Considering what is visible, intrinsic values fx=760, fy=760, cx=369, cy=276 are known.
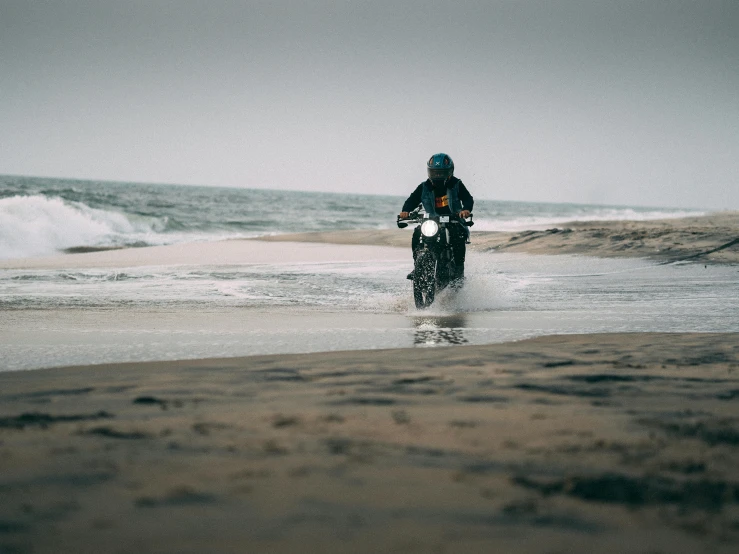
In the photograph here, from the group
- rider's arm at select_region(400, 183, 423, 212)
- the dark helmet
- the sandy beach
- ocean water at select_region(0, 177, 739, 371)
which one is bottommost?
ocean water at select_region(0, 177, 739, 371)

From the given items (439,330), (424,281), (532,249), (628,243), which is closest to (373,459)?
(439,330)

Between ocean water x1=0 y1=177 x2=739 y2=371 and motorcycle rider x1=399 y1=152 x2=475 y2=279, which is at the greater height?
motorcycle rider x1=399 y1=152 x2=475 y2=279

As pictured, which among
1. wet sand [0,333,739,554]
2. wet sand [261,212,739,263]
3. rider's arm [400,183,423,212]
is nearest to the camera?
wet sand [0,333,739,554]

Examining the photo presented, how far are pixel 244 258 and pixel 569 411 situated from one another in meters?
13.1

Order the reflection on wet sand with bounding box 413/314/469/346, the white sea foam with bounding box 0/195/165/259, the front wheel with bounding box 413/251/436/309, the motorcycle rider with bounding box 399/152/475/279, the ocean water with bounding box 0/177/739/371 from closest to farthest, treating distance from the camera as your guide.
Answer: the ocean water with bounding box 0/177/739/371 → the reflection on wet sand with bounding box 413/314/469/346 → the front wheel with bounding box 413/251/436/309 → the motorcycle rider with bounding box 399/152/475/279 → the white sea foam with bounding box 0/195/165/259

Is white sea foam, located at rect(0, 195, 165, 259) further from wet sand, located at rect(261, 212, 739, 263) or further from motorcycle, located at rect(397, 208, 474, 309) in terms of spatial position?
motorcycle, located at rect(397, 208, 474, 309)

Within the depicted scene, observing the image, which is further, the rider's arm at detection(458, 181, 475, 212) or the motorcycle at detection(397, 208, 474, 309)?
the rider's arm at detection(458, 181, 475, 212)

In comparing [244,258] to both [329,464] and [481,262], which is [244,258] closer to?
[481,262]

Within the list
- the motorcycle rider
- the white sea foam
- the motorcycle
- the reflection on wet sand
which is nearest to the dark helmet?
the motorcycle rider

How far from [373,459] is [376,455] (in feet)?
0.15

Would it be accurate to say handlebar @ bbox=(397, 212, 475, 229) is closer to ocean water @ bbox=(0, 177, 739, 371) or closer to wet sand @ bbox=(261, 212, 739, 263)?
ocean water @ bbox=(0, 177, 739, 371)

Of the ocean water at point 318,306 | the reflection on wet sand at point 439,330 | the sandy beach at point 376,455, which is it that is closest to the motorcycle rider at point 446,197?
the ocean water at point 318,306

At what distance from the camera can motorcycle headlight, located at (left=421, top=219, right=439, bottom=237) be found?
8.55 m

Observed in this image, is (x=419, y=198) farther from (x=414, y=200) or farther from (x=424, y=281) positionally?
(x=424, y=281)
